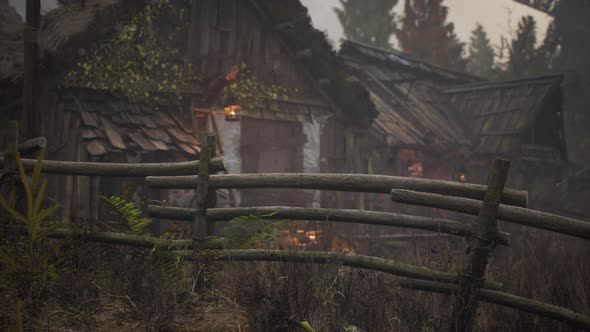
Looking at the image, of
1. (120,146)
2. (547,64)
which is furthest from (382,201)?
(547,64)

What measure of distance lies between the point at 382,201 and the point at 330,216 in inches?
356

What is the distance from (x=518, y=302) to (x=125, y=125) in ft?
21.3

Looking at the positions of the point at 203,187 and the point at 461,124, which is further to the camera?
the point at 461,124

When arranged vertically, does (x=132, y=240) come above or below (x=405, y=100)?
below

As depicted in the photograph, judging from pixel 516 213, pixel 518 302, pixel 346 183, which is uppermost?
pixel 346 183

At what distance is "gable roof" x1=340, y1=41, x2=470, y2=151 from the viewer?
1410 cm

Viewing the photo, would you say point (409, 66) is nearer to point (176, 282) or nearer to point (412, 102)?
point (412, 102)

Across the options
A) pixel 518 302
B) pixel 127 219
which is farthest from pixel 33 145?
pixel 518 302

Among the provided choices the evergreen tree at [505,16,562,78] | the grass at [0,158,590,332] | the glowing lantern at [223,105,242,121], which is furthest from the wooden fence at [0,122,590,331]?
the evergreen tree at [505,16,562,78]

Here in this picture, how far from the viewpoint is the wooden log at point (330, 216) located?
3.67 meters

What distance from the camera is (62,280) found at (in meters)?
3.45

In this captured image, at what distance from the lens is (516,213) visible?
3.38 m

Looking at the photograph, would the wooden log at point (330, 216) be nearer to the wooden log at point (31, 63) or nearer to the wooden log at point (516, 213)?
the wooden log at point (516, 213)

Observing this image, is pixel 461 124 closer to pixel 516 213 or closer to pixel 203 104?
pixel 203 104
